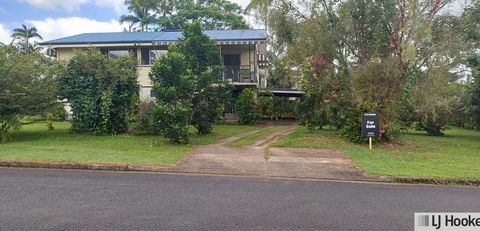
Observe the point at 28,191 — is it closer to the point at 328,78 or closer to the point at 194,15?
the point at 328,78

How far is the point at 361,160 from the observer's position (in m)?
11.7

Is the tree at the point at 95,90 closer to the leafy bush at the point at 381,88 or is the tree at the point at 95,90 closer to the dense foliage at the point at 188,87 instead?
the dense foliage at the point at 188,87

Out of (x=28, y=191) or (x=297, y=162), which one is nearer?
(x=28, y=191)

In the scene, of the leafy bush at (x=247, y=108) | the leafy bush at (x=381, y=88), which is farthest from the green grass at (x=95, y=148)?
the leafy bush at (x=247, y=108)

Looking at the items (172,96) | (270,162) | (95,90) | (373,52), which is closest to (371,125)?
(373,52)

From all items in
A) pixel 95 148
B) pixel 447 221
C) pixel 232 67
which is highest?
pixel 232 67

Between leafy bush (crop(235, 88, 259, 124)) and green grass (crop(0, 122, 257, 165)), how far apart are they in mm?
8638

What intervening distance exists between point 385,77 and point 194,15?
112 ft

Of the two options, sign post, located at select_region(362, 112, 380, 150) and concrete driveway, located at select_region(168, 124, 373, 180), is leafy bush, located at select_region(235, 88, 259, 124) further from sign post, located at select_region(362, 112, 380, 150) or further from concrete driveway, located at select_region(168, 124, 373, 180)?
Answer: sign post, located at select_region(362, 112, 380, 150)

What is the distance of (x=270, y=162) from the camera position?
11.1 metres

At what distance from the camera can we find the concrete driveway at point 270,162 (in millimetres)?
9734

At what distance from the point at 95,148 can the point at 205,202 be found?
302 inches

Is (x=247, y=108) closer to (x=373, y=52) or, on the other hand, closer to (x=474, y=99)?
(x=373, y=52)

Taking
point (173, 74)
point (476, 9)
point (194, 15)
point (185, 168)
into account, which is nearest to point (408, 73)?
point (476, 9)
